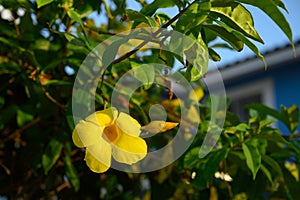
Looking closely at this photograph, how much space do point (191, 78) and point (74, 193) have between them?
2.58 feet

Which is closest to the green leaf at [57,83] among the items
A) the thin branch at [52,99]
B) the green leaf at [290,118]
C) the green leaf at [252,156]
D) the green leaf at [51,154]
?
the thin branch at [52,99]

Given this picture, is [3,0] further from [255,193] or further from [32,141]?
[255,193]

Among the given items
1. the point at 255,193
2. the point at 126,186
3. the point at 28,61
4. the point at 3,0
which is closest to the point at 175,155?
the point at 255,193

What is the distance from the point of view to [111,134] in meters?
0.81

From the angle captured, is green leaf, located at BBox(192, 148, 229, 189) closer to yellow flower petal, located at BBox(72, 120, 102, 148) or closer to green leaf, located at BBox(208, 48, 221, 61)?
green leaf, located at BBox(208, 48, 221, 61)

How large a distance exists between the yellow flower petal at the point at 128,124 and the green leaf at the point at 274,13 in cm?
30

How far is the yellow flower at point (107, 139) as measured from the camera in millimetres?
755

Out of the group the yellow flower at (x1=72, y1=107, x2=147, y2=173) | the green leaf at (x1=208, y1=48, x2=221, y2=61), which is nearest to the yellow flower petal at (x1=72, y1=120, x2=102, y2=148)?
the yellow flower at (x1=72, y1=107, x2=147, y2=173)

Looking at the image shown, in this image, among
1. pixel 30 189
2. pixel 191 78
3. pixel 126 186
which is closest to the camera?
pixel 191 78

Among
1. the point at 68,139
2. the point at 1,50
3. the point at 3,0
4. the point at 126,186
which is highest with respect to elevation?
the point at 3,0

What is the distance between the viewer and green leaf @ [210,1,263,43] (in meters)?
0.85

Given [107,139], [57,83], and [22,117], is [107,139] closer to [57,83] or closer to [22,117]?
[57,83]

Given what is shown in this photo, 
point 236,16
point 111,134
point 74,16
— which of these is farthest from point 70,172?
point 236,16

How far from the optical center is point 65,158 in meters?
1.32
